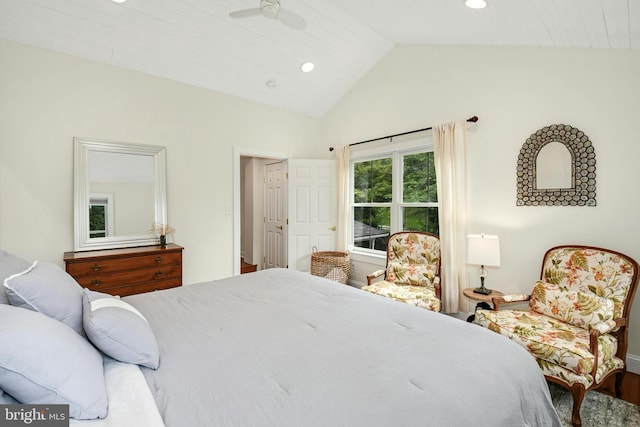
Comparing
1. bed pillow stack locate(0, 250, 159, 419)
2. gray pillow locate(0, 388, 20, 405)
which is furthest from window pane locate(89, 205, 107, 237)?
gray pillow locate(0, 388, 20, 405)

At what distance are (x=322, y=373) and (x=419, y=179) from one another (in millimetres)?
3212

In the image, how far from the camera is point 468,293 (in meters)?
2.98

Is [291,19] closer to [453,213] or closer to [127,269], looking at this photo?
[453,213]

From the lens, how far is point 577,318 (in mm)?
2250

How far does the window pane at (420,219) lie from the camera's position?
12.5ft

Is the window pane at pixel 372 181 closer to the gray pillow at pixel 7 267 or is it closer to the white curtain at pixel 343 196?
the white curtain at pixel 343 196

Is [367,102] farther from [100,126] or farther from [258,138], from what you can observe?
[100,126]

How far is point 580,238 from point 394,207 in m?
1.97

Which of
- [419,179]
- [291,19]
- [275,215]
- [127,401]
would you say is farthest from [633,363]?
[275,215]

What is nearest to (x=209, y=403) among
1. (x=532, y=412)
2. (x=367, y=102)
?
(x=532, y=412)

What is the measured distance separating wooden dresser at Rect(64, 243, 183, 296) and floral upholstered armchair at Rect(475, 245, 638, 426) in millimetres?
2984

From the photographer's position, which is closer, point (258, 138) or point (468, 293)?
point (468, 293)

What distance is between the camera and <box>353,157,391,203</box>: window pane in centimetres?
433

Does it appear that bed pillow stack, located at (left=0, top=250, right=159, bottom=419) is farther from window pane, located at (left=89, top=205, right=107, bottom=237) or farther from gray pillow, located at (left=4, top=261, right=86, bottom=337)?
window pane, located at (left=89, top=205, right=107, bottom=237)
